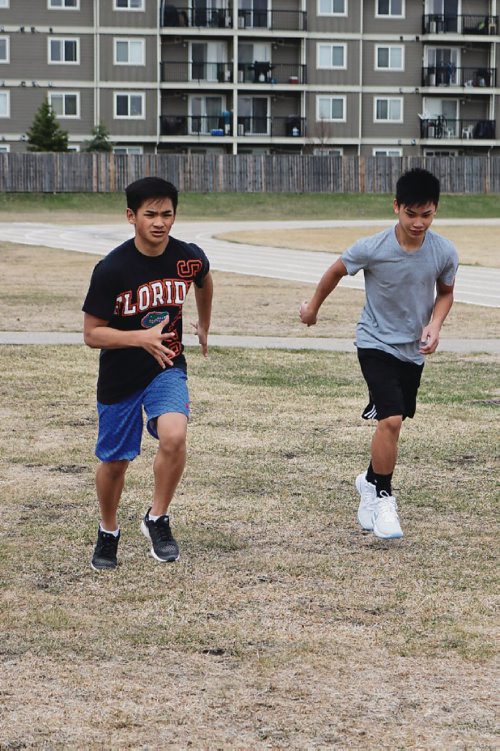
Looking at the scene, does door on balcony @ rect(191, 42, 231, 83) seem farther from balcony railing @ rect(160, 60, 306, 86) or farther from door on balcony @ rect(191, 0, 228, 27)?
door on balcony @ rect(191, 0, 228, 27)

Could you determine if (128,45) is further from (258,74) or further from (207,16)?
(258,74)

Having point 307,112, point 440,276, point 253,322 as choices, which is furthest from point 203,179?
point 440,276

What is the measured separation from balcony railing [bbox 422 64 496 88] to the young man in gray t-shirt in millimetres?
64080

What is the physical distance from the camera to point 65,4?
6431 cm

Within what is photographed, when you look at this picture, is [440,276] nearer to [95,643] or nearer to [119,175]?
[95,643]

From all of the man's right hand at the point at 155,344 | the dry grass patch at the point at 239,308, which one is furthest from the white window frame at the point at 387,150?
the man's right hand at the point at 155,344

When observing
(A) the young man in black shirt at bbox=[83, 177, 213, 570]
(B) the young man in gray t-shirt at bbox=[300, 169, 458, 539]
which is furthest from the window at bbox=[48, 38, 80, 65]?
(A) the young man in black shirt at bbox=[83, 177, 213, 570]

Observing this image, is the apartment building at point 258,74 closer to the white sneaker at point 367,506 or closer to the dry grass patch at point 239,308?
the dry grass patch at point 239,308

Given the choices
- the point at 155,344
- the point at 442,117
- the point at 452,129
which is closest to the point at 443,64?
the point at 442,117

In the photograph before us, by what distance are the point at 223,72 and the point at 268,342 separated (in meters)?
55.2

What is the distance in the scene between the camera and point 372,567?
579 cm

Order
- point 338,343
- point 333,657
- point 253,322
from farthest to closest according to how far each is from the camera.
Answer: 1. point 253,322
2. point 338,343
3. point 333,657

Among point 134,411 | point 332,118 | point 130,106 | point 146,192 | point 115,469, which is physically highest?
point 130,106

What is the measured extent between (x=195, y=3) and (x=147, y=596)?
2530 inches
